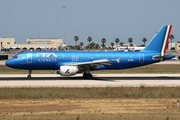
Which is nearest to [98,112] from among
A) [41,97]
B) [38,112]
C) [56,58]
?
[38,112]

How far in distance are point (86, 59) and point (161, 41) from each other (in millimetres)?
12415

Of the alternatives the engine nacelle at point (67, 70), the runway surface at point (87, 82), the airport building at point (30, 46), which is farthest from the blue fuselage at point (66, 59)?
the airport building at point (30, 46)

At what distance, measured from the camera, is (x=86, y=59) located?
3691 centimetres

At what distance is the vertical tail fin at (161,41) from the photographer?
127 ft

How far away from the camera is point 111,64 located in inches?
1460

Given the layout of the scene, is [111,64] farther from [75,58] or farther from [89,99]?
[89,99]

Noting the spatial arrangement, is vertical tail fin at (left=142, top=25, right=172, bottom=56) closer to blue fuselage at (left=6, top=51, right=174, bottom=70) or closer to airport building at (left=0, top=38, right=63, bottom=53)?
blue fuselage at (left=6, top=51, right=174, bottom=70)

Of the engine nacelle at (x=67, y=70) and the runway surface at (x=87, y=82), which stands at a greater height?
the engine nacelle at (x=67, y=70)

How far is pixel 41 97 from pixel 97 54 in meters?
17.0

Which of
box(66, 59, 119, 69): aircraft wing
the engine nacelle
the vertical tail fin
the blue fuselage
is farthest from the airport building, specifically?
the engine nacelle

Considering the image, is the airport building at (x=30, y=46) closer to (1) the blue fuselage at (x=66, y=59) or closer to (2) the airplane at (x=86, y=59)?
(1) the blue fuselage at (x=66, y=59)

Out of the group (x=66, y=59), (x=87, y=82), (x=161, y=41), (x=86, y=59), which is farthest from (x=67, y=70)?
(x=161, y=41)

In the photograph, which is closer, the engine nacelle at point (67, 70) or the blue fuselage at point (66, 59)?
the engine nacelle at point (67, 70)

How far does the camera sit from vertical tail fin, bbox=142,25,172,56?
1527 inches
